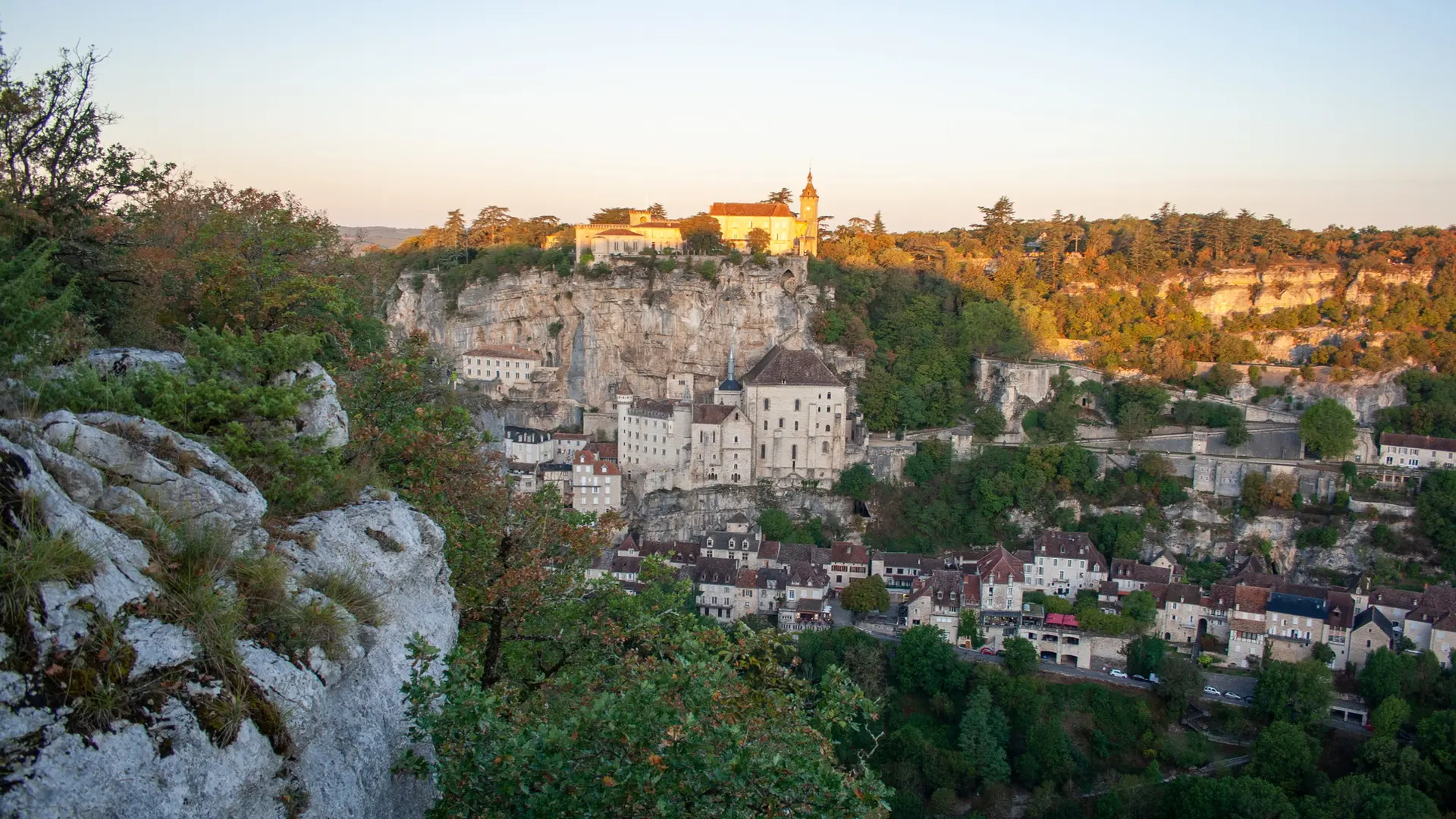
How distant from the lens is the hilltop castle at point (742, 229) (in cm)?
3975

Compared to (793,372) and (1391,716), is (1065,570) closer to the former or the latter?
(1391,716)

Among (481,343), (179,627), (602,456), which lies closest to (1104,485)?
(602,456)

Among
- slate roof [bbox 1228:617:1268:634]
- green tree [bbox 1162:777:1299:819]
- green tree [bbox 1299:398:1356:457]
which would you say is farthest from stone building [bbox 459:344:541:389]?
green tree [bbox 1299:398:1356:457]

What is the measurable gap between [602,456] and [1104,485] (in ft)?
50.9

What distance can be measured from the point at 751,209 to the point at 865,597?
812 inches

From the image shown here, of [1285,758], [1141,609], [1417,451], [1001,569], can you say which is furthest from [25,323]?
A: [1417,451]

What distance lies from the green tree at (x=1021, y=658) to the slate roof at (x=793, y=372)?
11.5 metres

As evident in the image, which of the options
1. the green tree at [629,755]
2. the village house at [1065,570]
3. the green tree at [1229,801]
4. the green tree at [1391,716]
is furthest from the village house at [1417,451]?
the green tree at [629,755]

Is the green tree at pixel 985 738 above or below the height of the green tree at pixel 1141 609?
below

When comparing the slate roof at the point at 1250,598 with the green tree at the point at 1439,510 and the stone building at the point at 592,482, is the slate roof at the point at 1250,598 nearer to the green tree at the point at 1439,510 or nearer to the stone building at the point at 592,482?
the green tree at the point at 1439,510

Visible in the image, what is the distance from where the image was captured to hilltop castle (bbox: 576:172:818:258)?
39750 mm

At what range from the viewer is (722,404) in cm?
3366

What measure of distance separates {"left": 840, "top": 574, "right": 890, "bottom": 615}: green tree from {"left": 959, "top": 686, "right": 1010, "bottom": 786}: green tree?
390 centimetres

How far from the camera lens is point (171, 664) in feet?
10.6
